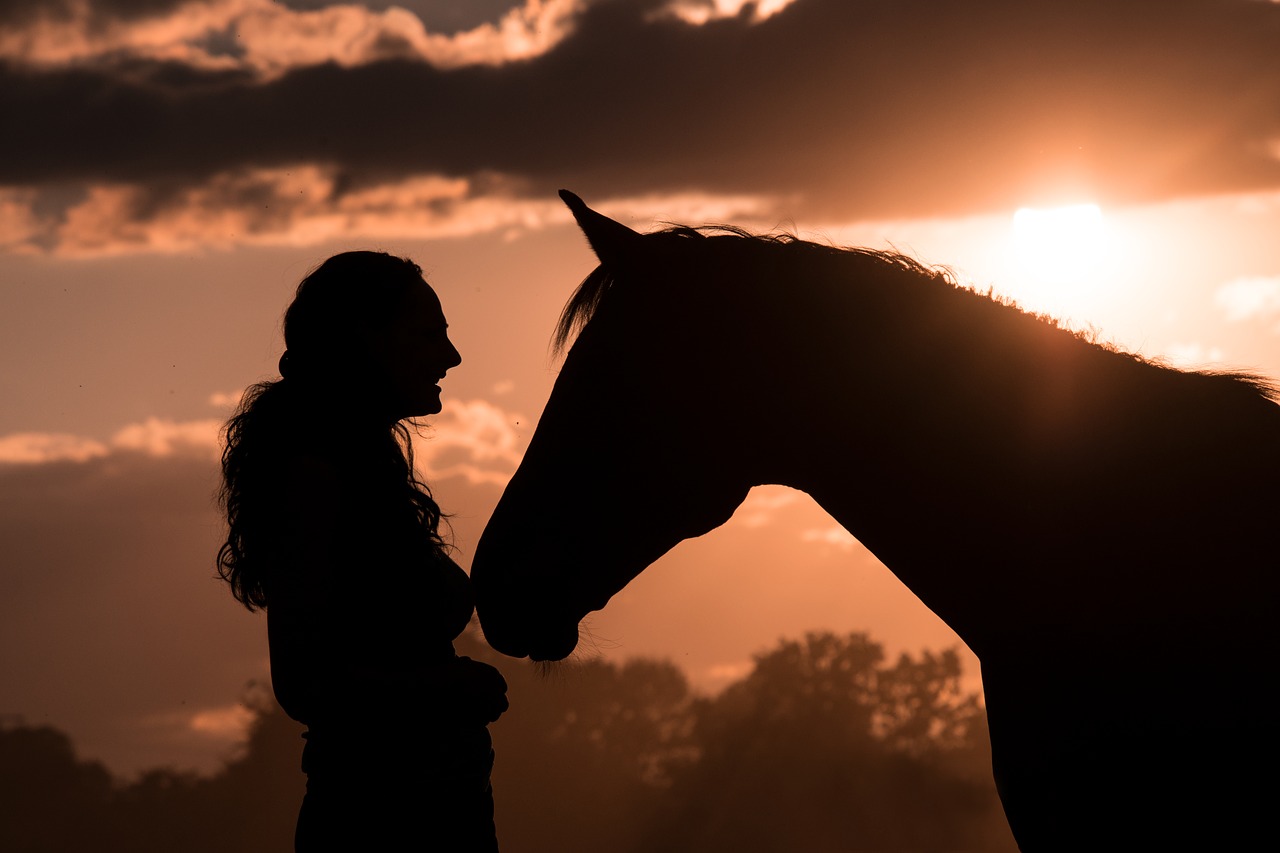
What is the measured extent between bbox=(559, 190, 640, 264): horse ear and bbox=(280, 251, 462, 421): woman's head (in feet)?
1.40

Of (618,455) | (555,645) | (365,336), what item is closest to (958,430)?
(618,455)

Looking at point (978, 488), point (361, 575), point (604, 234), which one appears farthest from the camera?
point (604, 234)

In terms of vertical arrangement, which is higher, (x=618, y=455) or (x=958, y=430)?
(x=958, y=430)

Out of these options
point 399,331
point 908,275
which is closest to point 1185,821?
point 908,275

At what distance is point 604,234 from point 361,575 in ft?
3.21

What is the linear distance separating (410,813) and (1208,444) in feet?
6.14

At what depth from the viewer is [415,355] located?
275cm

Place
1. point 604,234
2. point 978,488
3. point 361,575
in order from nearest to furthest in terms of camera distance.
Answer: point 978,488 < point 361,575 < point 604,234

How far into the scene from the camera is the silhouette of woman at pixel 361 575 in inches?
94.2

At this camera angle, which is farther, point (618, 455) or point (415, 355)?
point (415, 355)

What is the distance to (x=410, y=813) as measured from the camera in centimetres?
249

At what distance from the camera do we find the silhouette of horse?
2238mm

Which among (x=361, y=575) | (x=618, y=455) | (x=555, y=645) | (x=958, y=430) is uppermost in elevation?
(x=958, y=430)

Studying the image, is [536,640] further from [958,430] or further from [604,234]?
[958,430]
